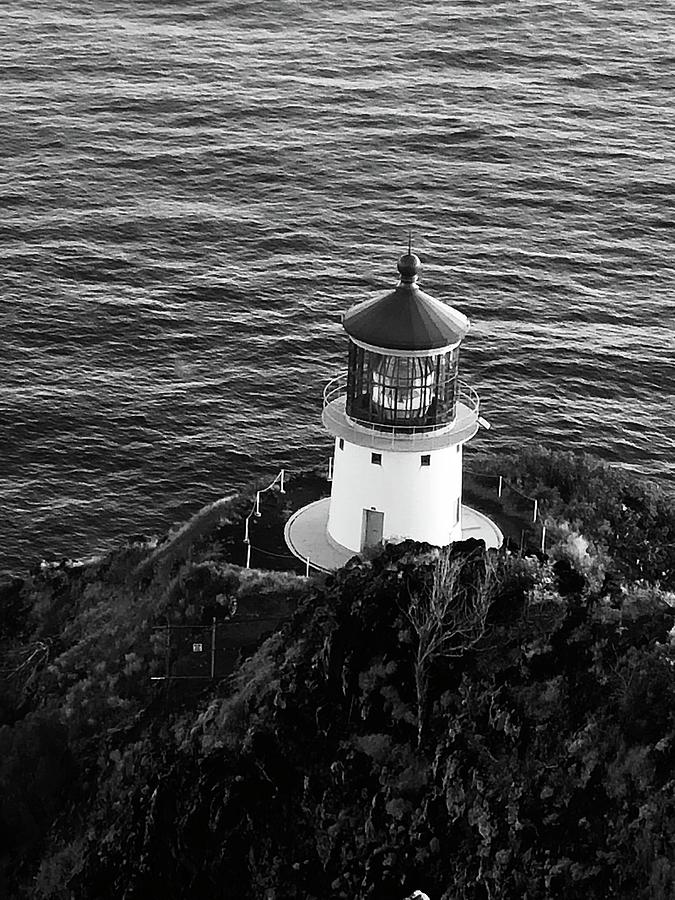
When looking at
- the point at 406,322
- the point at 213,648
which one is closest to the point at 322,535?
the point at 213,648

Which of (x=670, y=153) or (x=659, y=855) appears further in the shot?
(x=670, y=153)

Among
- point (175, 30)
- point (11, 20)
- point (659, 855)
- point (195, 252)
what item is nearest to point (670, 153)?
point (195, 252)

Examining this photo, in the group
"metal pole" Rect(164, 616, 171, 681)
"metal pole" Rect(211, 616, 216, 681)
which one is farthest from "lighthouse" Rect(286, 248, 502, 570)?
"metal pole" Rect(164, 616, 171, 681)

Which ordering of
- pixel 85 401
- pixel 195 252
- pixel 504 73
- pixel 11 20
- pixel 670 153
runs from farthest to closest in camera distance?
pixel 11 20
pixel 504 73
pixel 670 153
pixel 195 252
pixel 85 401

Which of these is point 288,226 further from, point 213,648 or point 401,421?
point 213,648

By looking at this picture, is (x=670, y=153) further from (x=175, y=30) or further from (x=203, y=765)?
(x=203, y=765)

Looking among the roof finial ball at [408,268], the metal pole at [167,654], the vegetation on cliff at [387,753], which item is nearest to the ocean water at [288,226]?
the metal pole at [167,654]

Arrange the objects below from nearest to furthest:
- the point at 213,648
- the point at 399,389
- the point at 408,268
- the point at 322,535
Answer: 1. the point at 408,268
2. the point at 213,648
3. the point at 399,389
4. the point at 322,535
